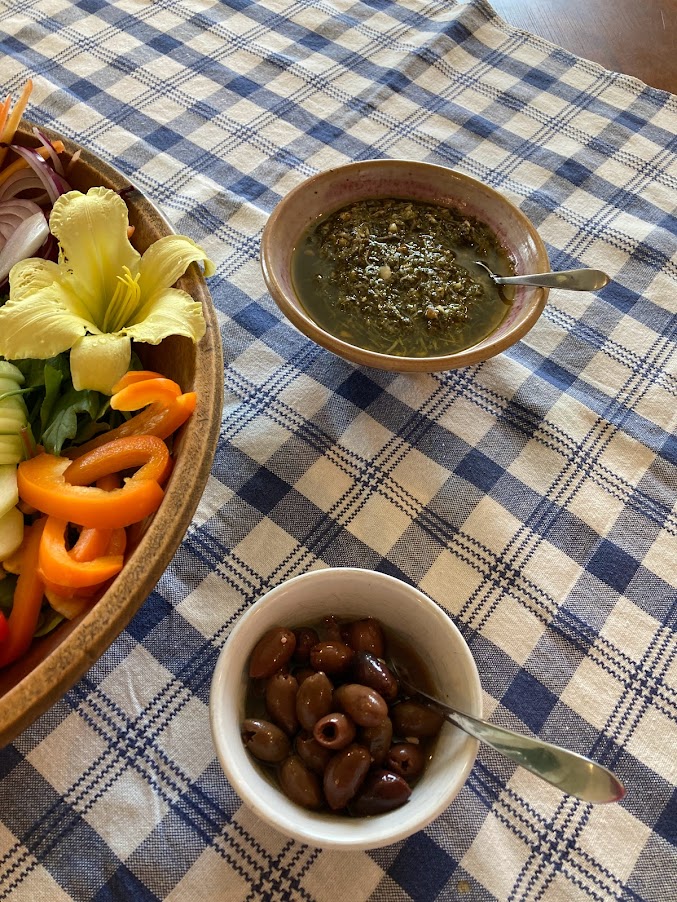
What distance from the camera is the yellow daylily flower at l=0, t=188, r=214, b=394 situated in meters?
0.77

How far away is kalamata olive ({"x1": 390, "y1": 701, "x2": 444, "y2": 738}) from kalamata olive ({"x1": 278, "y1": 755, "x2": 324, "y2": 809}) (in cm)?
10

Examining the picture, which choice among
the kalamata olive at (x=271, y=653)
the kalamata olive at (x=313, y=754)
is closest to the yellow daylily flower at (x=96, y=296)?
the kalamata olive at (x=271, y=653)

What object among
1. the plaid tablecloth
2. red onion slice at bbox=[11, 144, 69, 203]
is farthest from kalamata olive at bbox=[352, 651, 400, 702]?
red onion slice at bbox=[11, 144, 69, 203]

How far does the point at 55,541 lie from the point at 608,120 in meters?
1.47

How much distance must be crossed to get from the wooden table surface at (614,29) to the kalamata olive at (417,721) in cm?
164

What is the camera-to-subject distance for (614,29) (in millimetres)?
1826

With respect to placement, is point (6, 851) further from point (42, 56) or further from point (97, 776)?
point (42, 56)

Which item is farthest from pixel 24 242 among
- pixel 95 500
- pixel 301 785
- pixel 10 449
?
pixel 301 785

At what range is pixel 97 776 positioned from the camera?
2.47ft

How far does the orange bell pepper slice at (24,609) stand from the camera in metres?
0.71

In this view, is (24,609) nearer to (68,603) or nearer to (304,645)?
(68,603)

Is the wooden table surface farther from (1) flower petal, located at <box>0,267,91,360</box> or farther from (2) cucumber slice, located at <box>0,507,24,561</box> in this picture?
(2) cucumber slice, located at <box>0,507,24,561</box>

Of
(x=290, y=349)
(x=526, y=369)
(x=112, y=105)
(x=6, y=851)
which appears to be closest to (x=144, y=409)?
(x=290, y=349)

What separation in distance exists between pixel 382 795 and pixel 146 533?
334mm
